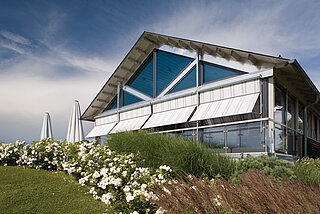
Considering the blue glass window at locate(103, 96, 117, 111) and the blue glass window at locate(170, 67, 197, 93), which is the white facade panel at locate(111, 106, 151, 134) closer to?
the blue glass window at locate(103, 96, 117, 111)

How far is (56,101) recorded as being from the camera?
11062mm

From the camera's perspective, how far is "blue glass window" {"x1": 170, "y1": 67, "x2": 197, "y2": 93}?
12.8m

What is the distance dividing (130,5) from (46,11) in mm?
3055

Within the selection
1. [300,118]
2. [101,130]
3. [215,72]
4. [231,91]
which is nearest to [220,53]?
[215,72]

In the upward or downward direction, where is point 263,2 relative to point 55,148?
upward

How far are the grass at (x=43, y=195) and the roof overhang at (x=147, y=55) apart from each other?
7254 millimetres

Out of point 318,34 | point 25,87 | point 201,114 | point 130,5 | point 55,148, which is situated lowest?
point 55,148

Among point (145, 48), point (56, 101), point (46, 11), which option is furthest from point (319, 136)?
point (46, 11)

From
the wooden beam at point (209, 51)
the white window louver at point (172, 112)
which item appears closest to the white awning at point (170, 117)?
the white window louver at point (172, 112)

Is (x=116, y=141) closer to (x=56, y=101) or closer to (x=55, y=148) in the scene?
(x=55, y=148)

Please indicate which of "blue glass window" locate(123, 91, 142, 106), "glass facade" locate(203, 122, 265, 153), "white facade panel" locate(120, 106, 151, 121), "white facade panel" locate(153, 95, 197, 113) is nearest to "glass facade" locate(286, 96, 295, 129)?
"glass facade" locate(203, 122, 265, 153)

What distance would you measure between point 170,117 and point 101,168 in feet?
23.8

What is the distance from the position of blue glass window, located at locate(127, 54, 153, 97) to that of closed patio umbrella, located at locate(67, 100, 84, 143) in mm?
3543

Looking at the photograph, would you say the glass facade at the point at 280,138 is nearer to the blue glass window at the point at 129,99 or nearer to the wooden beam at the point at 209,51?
the wooden beam at the point at 209,51
